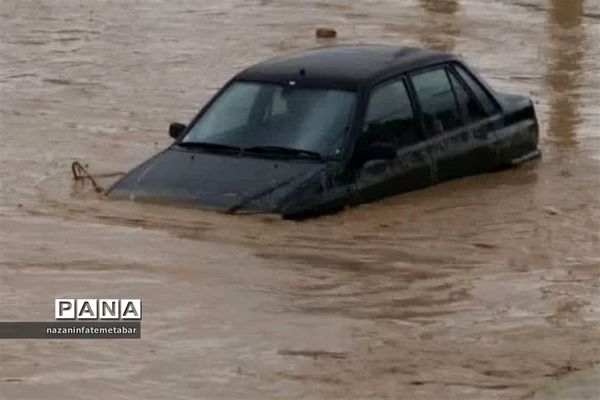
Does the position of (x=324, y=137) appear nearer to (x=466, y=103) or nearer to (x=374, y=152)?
(x=374, y=152)

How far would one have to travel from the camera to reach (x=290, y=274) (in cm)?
1160

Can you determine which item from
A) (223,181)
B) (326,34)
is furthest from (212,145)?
(326,34)

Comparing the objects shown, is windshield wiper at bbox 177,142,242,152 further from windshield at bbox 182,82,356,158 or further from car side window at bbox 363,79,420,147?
car side window at bbox 363,79,420,147

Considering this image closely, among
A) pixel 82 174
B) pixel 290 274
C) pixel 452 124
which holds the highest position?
pixel 452 124

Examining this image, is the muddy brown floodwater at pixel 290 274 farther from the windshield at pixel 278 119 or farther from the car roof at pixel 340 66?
the car roof at pixel 340 66

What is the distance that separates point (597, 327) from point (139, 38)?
16.5 meters

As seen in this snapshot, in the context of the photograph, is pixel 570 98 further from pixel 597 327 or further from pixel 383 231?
pixel 597 327

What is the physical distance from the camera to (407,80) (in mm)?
14180

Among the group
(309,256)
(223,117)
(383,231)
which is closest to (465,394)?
(309,256)

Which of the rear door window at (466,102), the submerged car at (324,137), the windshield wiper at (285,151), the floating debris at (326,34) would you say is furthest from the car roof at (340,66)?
the floating debris at (326,34)

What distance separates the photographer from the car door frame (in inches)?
524

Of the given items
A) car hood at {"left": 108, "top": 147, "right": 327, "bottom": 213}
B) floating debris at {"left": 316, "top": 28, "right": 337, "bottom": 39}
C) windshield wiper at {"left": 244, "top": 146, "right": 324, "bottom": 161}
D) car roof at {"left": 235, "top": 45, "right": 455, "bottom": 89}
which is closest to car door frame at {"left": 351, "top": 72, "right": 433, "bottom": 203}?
car roof at {"left": 235, "top": 45, "right": 455, "bottom": 89}

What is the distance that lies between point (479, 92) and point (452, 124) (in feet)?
2.18

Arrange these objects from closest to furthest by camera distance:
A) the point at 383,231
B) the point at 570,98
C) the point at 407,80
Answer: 1. the point at 383,231
2. the point at 407,80
3. the point at 570,98
